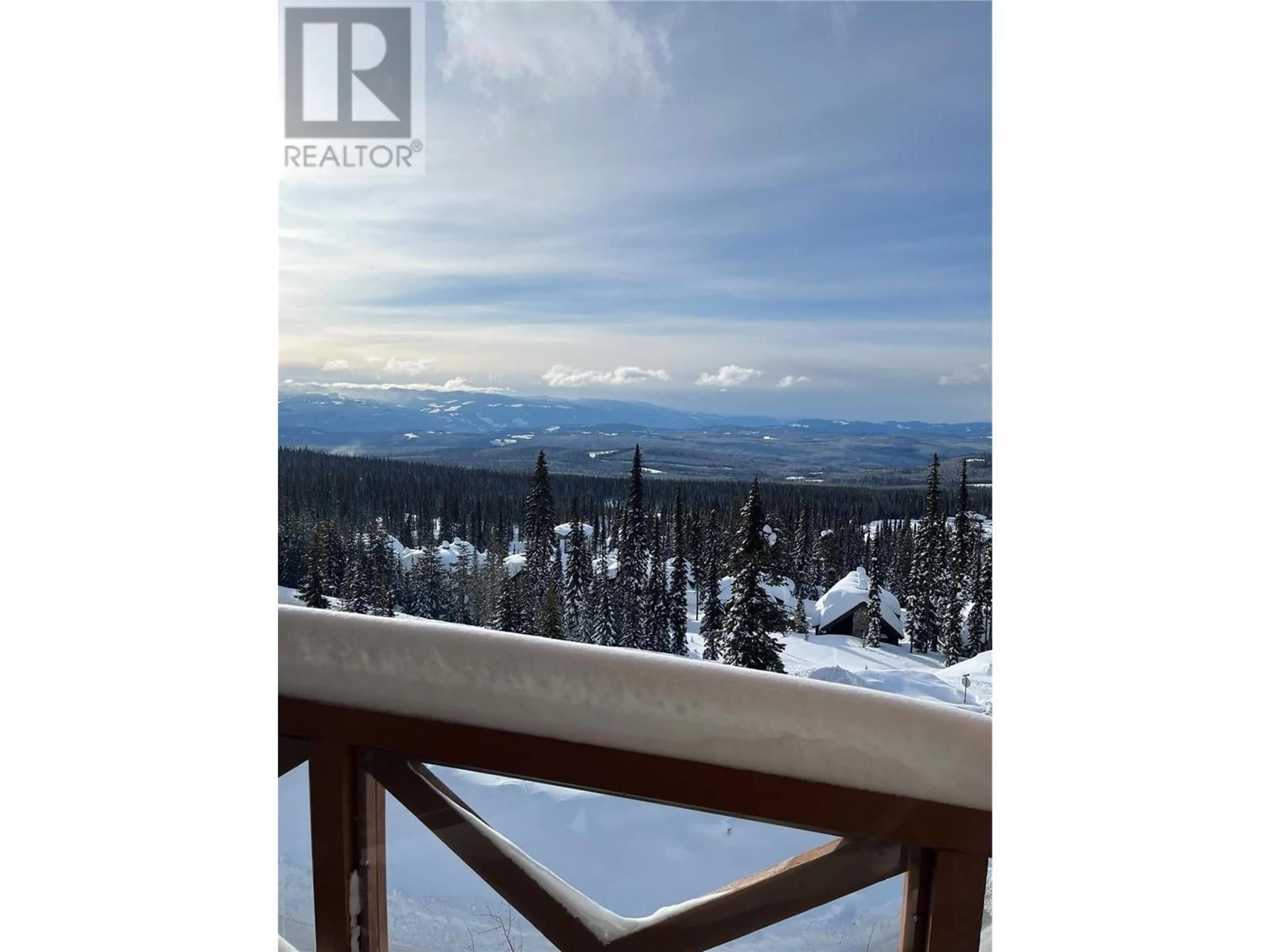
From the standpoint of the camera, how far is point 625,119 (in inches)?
165

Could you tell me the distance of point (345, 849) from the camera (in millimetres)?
402

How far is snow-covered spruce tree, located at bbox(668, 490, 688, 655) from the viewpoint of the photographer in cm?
420

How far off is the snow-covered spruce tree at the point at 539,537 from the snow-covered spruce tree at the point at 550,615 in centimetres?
3

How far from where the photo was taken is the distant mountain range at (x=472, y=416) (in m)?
4.37

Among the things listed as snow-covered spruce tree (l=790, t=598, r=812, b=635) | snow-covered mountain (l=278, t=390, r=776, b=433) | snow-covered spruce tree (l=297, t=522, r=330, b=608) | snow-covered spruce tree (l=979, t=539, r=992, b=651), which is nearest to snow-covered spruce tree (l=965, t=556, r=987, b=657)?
snow-covered spruce tree (l=979, t=539, r=992, b=651)

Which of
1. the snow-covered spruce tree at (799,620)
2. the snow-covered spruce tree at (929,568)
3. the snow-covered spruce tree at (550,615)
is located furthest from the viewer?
the snow-covered spruce tree at (550,615)

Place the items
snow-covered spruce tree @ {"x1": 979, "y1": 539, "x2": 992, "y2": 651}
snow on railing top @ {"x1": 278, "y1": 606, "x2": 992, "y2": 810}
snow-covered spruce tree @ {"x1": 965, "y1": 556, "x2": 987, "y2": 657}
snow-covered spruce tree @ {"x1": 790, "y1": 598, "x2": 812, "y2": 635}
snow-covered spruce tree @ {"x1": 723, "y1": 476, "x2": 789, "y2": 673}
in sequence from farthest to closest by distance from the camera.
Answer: snow-covered spruce tree @ {"x1": 790, "y1": 598, "x2": 812, "y2": 635} → snow-covered spruce tree @ {"x1": 723, "y1": 476, "x2": 789, "y2": 673} → snow-covered spruce tree @ {"x1": 965, "y1": 556, "x2": 987, "y2": 657} → snow-covered spruce tree @ {"x1": 979, "y1": 539, "x2": 992, "y2": 651} → snow on railing top @ {"x1": 278, "y1": 606, "x2": 992, "y2": 810}

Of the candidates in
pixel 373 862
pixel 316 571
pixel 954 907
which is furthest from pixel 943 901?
pixel 316 571

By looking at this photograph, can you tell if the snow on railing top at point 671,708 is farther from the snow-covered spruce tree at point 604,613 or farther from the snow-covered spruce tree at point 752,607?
the snow-covered spruce tree at point 604,613

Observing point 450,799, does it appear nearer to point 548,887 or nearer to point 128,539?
point 548,887

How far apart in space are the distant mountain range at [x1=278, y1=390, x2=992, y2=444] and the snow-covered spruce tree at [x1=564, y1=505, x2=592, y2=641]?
51 cm

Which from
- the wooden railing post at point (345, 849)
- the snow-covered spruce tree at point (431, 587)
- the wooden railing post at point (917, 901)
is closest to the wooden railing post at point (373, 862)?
the wooden railing post at point (345, 849)

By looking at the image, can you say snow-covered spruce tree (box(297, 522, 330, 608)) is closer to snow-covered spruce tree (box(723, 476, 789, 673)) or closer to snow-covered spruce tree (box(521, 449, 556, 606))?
snow-covered spruce tree (box(521, 449, 556, 606))
